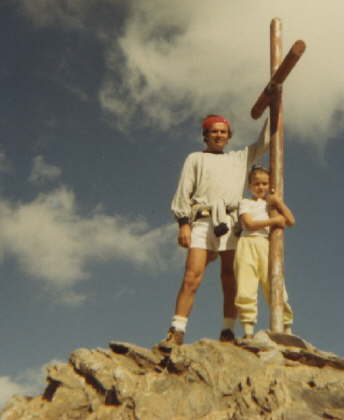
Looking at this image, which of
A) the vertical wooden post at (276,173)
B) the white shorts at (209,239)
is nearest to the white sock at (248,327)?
the vertical wooden post at (276,173)

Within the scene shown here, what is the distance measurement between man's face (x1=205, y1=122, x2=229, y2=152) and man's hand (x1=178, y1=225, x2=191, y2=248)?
63.3 inches

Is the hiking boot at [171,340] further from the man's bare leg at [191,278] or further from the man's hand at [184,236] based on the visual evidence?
the man's hand at [184,236]

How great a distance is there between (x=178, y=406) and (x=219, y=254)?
2905 mm

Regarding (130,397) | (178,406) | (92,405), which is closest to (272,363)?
(178,406)

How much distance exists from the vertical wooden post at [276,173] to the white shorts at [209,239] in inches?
26.8

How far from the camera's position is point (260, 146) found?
9688mm

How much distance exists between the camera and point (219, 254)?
9.03 metres

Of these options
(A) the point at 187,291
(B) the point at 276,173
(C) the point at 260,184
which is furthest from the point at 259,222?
(A) the point at 187,291

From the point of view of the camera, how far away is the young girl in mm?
8133

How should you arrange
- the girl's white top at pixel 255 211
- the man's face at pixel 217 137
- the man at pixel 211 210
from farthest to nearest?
the man's face at pixel 217 137 < the girl's white top at pixel 255 211 < the man at pixel 211 210

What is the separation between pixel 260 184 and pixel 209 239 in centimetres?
133

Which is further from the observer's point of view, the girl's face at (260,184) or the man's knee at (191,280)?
the girl's face at (260,184)

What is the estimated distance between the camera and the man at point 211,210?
28.2 ft

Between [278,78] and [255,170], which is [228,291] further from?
[278,78]
